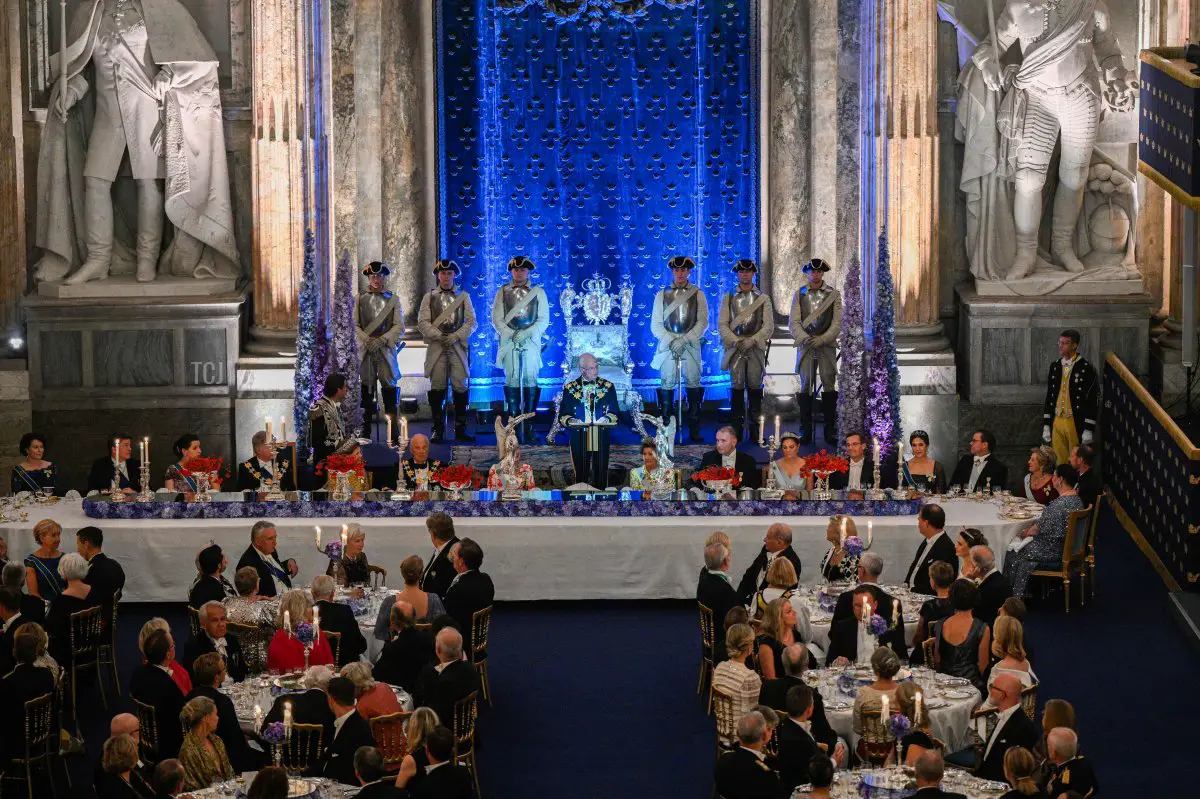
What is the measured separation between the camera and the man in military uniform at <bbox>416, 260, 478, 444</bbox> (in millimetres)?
18109

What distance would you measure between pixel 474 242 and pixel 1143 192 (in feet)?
21.1

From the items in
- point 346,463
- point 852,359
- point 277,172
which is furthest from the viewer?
point 277,172

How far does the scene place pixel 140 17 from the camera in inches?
716

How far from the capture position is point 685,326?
1820cm

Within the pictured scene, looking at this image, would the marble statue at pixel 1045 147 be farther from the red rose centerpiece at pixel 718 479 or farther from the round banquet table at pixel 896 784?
the round banquet table at pixel 896 784

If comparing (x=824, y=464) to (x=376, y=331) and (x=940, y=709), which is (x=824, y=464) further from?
(x=376, y=331)

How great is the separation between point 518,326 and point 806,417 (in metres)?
2.69

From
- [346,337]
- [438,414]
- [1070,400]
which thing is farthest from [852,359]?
[346,337]

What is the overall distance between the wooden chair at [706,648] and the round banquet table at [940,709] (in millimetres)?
1319

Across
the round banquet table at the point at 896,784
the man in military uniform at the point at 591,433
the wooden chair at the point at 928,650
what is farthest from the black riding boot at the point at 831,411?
the round banquet table at the point at 896,784

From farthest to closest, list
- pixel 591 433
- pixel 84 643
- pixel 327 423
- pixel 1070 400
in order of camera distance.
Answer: pixel 1070 400 < pixel 327 423 < pixel 591 433 < pixel 84 643

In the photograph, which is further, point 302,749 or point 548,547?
point 548,547

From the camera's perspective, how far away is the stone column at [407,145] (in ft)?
64.5

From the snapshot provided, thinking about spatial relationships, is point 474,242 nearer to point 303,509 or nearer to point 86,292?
point 86,292
